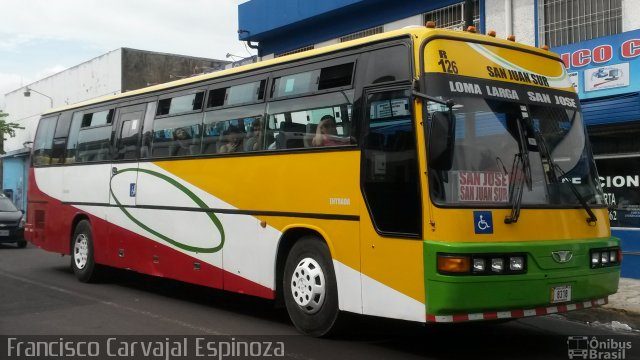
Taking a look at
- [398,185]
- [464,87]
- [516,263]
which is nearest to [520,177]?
[516,263]

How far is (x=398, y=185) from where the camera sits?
6281 mm

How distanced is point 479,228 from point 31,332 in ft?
16.6

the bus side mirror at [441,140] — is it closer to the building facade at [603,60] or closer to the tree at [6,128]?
the building facade at [603,60]

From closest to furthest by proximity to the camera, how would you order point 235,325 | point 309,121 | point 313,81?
point 309,121 < point 313,81 < point 235,325

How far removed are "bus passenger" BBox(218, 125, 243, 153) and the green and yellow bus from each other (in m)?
0.03

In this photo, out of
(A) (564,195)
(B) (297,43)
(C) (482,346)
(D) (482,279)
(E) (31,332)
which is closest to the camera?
(D) (482,279)

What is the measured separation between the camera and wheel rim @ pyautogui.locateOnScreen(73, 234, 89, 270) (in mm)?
11922

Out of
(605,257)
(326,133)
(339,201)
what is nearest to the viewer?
(605,257)

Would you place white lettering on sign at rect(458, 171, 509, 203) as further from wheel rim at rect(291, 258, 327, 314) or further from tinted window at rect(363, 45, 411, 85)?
wheel rim at rect(291, 258, 327, 314)

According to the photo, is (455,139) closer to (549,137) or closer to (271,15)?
(549,137)

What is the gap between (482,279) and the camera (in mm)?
5855

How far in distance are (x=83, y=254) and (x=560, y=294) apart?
8.54 metres

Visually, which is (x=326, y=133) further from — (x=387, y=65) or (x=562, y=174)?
(x=562, y=174)

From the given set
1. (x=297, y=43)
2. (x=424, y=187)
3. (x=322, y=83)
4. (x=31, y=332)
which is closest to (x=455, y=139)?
(x=424, y=187)
